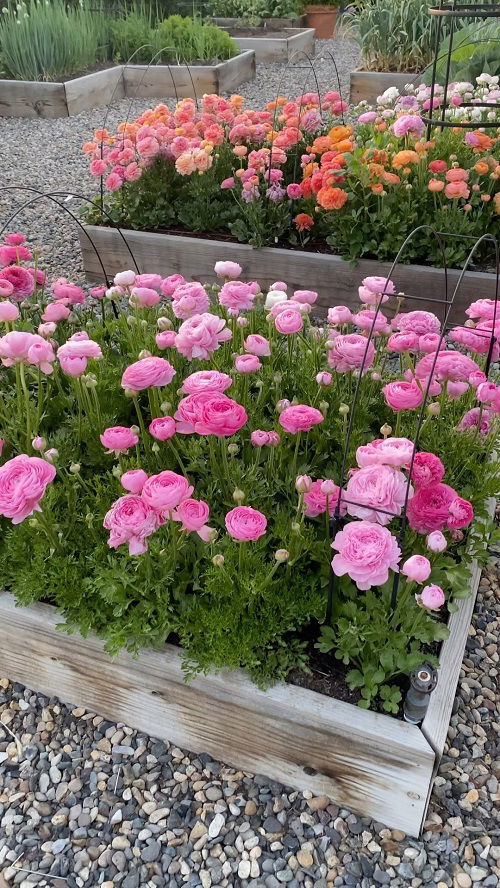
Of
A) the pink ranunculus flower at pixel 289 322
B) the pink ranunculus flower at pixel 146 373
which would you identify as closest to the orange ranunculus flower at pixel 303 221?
the pink ranunculus flower at pixel 289 322

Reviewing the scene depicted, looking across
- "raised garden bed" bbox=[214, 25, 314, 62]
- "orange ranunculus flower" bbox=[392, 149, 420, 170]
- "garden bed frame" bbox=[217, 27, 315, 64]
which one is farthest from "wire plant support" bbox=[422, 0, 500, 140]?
"garden bed frame" bbox=[217, 27, 315, 64]

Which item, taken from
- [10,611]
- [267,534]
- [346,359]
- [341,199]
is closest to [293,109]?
[341,199]

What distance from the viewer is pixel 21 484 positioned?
136cm

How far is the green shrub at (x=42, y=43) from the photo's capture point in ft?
23.0

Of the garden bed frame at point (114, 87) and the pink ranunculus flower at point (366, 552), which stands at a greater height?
the pink ranunculus flower at point (366, 552)

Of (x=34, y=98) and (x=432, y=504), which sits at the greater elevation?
(x=432, y=504)

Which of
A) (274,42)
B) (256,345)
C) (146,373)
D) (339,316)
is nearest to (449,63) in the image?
(339,316)

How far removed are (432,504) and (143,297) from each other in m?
1.08

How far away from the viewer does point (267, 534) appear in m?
1.70

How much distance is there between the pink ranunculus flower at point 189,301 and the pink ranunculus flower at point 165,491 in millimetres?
703

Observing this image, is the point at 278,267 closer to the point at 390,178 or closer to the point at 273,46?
the point at 390,178

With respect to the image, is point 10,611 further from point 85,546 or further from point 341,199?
point 341,199

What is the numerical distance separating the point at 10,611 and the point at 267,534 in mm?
651

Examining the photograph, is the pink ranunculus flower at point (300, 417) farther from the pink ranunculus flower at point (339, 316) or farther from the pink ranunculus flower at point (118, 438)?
the pink ranunculus flower at point (339, 316)
